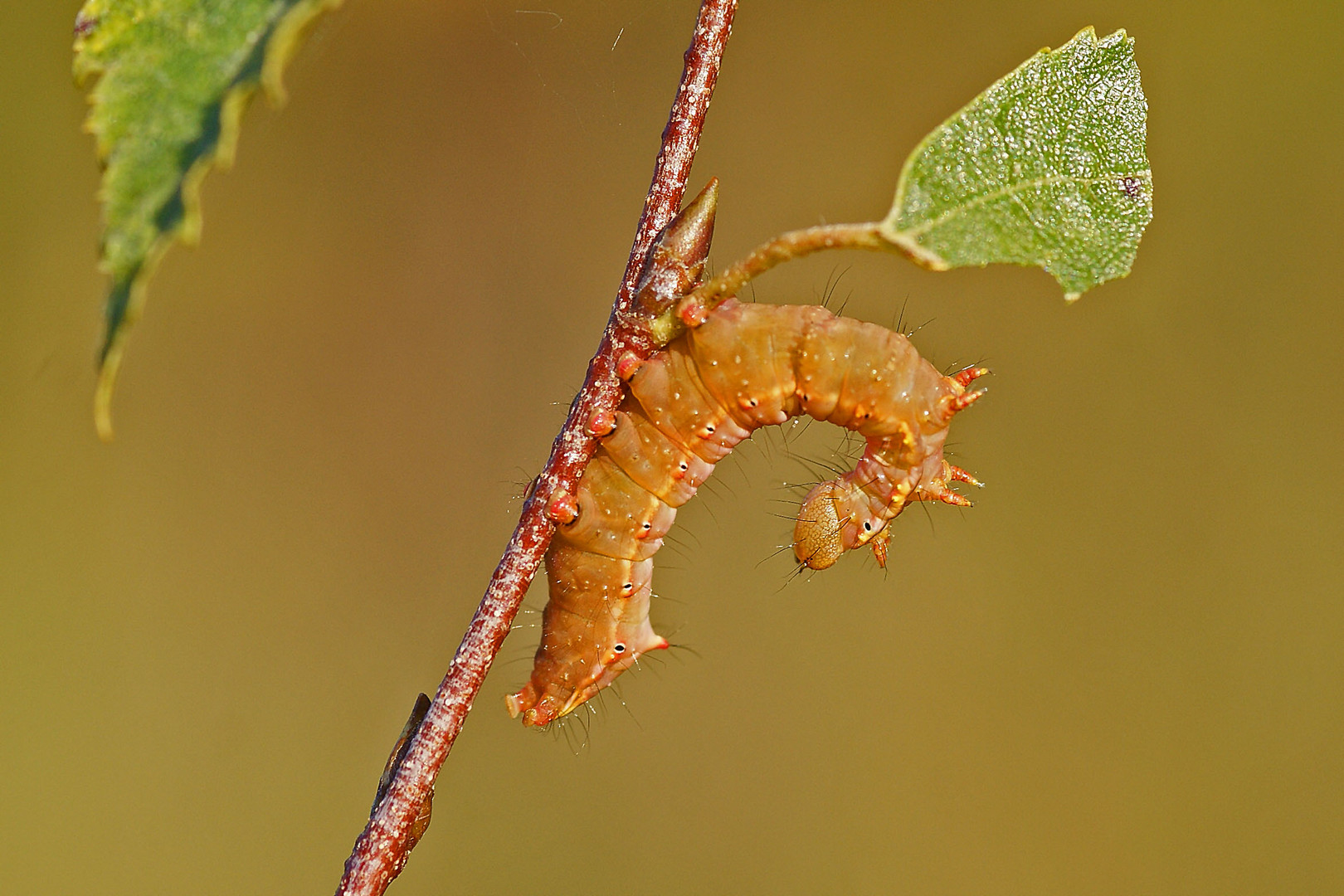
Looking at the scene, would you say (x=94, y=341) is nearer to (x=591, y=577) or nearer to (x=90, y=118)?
(x=90, y=118)

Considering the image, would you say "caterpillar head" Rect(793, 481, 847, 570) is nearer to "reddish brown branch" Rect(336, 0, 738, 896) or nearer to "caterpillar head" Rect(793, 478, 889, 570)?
"caterpillar head" Rect(793, 478, 889, 570)

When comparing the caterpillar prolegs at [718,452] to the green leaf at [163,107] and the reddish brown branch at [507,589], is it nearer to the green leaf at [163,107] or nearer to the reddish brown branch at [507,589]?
the reddish brown branch at [507,589]

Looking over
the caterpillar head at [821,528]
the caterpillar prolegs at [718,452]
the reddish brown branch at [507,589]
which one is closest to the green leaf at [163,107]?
the reddish brown branch at [507,589]

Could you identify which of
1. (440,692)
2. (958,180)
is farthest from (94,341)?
(958,180)

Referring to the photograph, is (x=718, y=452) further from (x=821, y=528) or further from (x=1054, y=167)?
(x=1054, y=167)

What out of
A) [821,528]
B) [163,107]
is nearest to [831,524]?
[821,528]

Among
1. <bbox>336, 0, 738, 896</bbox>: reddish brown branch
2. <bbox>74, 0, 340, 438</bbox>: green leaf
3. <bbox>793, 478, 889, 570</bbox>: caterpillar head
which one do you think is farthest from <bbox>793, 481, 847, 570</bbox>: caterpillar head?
<bbox>74, 0, 340, 438</bbox>: green leaf
